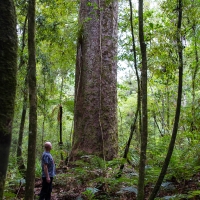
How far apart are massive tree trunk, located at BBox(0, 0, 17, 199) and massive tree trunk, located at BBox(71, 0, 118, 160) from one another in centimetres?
542

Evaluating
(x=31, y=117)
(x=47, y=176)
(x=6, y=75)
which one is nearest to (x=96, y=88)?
(x=47, y=176)

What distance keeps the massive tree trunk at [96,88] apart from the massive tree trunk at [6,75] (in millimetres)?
5423

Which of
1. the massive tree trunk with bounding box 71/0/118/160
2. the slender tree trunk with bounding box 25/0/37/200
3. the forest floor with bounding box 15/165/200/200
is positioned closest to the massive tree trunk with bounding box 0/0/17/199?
the slender tree trunk with bounding box 25/0/37/200

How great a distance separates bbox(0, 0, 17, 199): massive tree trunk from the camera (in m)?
1.65

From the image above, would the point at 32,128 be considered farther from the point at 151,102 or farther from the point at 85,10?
the point at 151,102

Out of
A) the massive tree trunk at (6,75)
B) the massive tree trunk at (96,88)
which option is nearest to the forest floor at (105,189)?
the massive tree trunk at (96,88)

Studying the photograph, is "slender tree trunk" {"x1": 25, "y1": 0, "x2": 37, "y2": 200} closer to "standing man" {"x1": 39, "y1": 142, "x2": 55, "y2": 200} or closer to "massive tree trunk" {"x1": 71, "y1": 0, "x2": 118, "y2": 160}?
"standing man" {"x1": 39, "y1": 142, "x2": 55, "y2": 200}

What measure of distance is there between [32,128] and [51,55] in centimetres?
773

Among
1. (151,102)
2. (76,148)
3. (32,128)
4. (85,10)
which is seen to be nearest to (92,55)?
(85,10)

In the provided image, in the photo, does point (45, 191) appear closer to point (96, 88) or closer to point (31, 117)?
point (31, 117)

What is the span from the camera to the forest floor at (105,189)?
460cm

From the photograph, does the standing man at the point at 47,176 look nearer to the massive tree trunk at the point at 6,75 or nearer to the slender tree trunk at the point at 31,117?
the slender tree trunk at the point at 31,117

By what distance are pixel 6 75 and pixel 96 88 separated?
6.03m

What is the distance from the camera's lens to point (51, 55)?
11258mm
